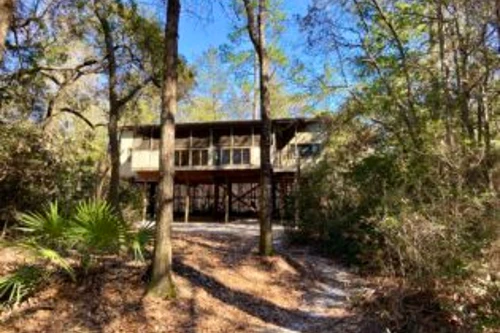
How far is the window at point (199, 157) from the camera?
2922cm

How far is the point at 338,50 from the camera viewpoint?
57.1 ft

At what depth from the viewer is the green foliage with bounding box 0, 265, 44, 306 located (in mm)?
8391

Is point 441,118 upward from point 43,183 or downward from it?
upward

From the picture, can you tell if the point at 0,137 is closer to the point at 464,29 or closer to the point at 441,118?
the point at 441,118

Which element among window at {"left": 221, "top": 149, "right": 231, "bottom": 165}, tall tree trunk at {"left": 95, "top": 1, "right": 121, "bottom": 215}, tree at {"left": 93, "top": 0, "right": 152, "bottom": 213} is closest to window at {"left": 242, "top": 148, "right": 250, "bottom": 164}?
window at {"left": 221, "top": 149, "right": 231, "bottom": 165}

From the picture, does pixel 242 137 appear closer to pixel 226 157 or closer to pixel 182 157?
pixel 226 157

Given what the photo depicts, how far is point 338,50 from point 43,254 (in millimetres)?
11960

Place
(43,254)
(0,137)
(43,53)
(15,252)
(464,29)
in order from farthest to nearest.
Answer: (43,53), (464,29), (0,137), (15,252), (43,254)

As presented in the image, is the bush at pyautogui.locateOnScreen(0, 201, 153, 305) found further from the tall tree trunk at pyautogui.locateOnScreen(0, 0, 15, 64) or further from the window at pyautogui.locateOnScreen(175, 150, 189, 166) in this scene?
the window at pyautogui.locateOnScreen(175, 150, 189, 166)

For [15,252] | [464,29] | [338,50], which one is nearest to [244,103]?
[338,50]

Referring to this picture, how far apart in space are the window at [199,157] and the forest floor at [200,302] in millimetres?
16462

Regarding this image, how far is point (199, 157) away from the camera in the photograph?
96.1ft

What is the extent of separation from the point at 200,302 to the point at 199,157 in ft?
66.3

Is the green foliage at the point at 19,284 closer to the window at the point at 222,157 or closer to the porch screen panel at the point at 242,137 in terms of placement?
the window at the point at 222,157
